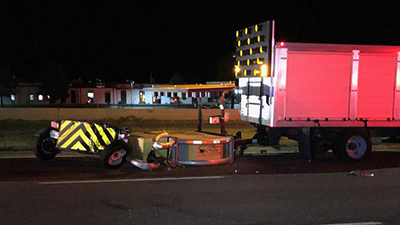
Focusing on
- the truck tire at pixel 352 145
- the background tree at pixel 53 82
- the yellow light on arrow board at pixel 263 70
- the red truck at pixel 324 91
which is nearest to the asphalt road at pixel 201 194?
the truck tire at pixel 352 145

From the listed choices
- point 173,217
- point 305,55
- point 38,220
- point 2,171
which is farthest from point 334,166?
point 2,171

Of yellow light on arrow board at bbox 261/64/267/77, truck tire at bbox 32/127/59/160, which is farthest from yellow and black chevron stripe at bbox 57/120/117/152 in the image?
yellow light on arrow board at bbox 261/64/267/77

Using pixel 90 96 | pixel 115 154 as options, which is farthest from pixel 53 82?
pixel 115 154

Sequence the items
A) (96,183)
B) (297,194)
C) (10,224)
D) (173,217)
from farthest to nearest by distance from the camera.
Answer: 1. (96,183)
2. (297,194)
3. (173,217)
4. (10,224)

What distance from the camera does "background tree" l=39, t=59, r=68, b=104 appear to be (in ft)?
179

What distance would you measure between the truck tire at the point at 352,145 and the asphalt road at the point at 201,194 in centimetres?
28

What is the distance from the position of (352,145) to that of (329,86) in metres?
1.82

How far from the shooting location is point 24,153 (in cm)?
1238

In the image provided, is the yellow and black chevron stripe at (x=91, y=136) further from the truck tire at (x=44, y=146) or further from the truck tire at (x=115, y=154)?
the truck tire at (x=44, y=146)

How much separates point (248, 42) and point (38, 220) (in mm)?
7644

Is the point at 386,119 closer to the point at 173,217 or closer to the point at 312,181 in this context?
the point at 312,181

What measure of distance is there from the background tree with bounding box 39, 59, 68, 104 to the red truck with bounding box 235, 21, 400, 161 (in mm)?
47717

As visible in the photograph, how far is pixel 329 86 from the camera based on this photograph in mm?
10906

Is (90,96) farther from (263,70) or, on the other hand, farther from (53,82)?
(263,70)
